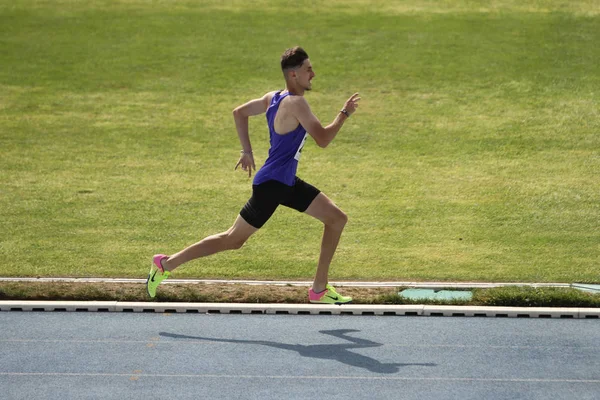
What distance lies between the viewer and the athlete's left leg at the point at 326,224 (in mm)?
7418

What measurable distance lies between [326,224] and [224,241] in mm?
783

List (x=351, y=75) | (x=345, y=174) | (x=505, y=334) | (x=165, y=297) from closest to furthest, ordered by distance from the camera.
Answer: (x=505, y=334), (x=165, y=297), (x=345, y=174), (x=351, y=75)

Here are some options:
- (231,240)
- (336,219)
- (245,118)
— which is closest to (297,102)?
(245,118)

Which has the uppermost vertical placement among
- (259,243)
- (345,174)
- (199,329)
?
(345,174)

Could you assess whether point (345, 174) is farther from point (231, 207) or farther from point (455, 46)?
point (455, 46)

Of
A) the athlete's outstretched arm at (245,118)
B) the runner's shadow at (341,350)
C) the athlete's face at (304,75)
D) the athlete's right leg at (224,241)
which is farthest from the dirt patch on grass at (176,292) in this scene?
the athlete's face at (304,75)

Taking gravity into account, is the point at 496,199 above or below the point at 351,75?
below

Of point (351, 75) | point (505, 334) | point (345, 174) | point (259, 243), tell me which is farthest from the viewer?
point (351, 75)

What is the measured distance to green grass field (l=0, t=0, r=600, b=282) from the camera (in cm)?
952

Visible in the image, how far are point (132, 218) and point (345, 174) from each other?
9.08 ft

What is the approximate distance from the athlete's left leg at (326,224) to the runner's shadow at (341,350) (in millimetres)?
536

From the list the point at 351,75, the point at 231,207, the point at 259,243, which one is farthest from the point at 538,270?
the point at 351,75

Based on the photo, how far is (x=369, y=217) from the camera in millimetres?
10578

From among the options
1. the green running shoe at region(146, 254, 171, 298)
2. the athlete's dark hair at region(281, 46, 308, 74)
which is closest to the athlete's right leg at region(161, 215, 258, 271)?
the green running shoe at region(146, 254, 171, 298)
